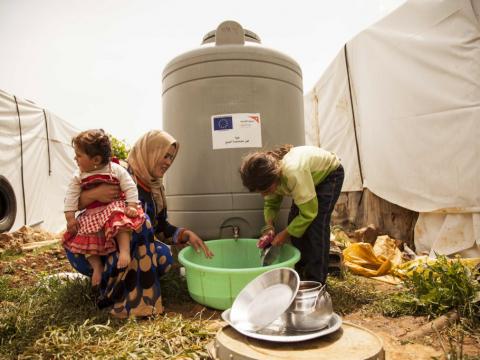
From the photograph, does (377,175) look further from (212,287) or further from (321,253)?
(212,287)

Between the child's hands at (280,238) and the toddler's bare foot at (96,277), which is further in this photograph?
the child's hands at (280,238)

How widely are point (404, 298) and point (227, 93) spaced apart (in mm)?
1783

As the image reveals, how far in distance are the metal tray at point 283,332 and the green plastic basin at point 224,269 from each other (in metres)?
0.29

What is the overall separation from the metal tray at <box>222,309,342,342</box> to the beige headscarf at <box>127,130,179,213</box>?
1.04 metres

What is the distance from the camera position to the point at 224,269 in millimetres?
1836

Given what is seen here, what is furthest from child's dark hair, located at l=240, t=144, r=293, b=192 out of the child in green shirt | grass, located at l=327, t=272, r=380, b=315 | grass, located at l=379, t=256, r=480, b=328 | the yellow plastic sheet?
the yellow plastic sheet

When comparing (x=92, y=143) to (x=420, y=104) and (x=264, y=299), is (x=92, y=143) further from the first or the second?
(x=420, y=104)

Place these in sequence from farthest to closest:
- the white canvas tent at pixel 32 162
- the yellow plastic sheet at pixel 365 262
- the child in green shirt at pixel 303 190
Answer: the white canvas tent at pixel 32 162 → the yellow plastic sheet at pixel 365 262 → the child in green shirt at pixel 303 190

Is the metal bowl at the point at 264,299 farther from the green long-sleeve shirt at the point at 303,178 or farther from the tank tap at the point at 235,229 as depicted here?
the tank tap at the point at 235,229

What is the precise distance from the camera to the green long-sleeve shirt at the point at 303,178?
2068 millimetres

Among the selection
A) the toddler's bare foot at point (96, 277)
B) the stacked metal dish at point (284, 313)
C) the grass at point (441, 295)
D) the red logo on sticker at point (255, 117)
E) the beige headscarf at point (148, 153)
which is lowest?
the grass at point (441, 295)

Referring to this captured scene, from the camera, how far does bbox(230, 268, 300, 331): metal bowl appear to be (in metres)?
1.48

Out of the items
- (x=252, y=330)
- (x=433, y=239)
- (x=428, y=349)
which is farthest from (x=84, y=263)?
(x=433, y=239)

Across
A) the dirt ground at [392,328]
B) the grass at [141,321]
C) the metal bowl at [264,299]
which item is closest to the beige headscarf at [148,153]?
the grass at [141,321]
